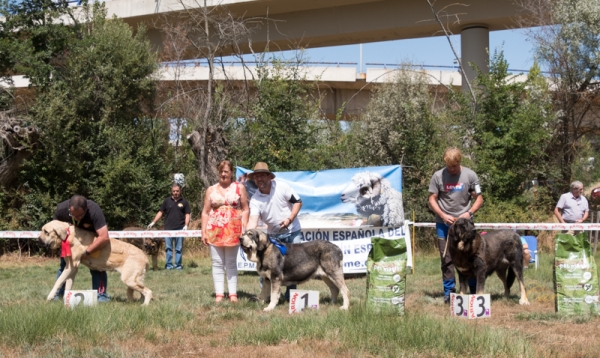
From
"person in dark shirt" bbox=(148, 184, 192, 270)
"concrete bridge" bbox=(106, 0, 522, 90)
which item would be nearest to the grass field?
"person in dark shirt" bbox=(148, 184, 192, 270)

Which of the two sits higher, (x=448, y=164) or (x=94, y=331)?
(x=448, y=164)

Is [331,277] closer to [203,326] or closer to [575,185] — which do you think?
[203,326]

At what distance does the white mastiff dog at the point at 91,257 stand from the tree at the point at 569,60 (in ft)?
49.0

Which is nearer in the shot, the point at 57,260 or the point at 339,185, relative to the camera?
the point at 339,185

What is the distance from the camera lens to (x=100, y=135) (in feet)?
57.5

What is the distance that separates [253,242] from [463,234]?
2.48 meters

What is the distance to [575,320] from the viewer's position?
659 cm

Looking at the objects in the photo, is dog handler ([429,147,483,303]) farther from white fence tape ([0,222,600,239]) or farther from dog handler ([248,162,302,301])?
white fence tape ([0,222,600,239])

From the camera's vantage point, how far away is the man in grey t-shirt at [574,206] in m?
12.4

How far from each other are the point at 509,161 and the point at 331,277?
33.8 feet

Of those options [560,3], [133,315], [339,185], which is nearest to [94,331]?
[133,315]

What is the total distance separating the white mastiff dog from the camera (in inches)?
307

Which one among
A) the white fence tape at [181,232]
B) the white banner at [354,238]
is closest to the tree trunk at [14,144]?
the white fence tape at [181,232]

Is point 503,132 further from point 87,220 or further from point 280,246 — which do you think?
point 87,220
